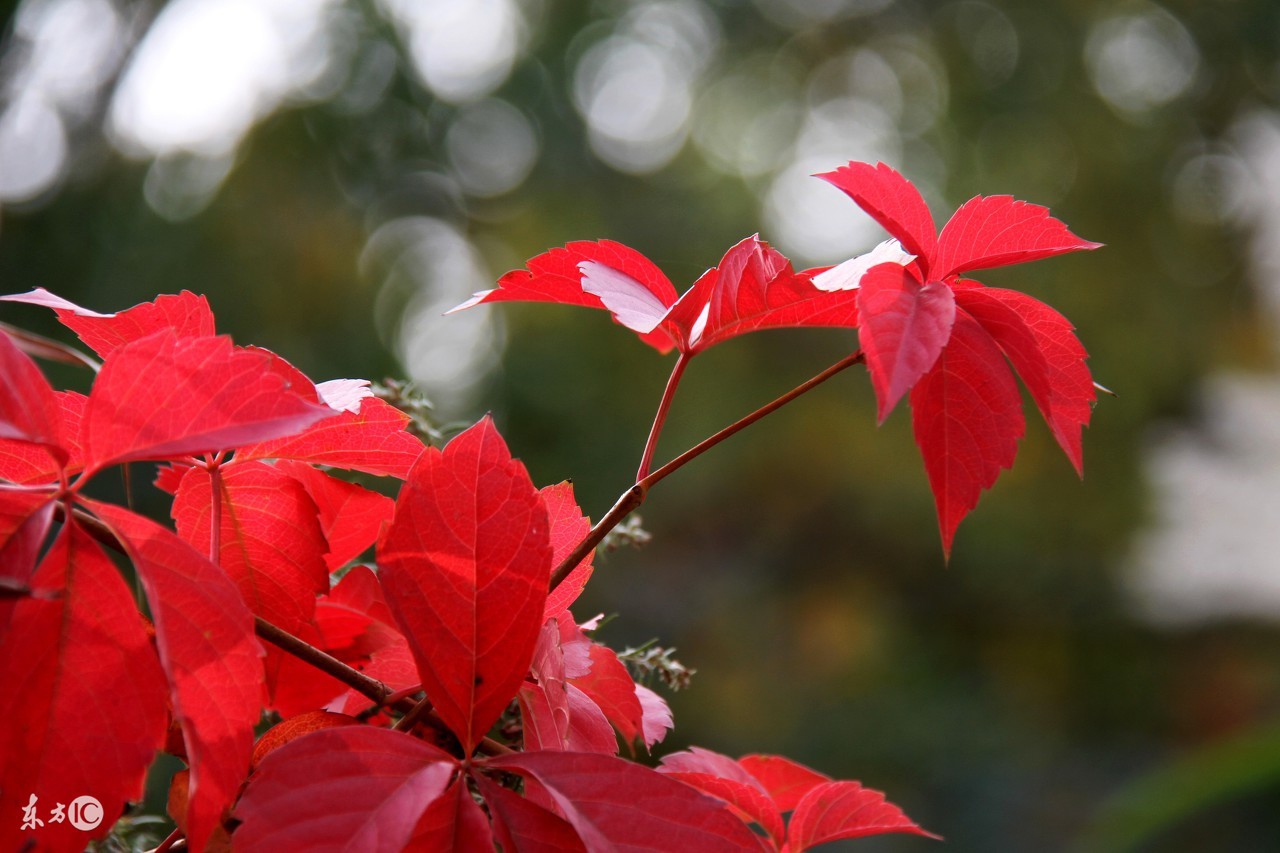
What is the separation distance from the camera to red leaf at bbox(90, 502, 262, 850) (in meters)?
0.18

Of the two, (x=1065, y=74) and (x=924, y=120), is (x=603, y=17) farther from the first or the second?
(x=1065, y=74)

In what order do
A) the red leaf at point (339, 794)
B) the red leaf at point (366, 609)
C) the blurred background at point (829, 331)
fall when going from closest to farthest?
the red leaf at point (339, 794)
the red leaf at point (366, 609)
the blurred background at point (829, 331)

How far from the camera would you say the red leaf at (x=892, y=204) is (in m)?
0.26

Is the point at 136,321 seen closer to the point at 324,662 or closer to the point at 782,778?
the point at 324,662

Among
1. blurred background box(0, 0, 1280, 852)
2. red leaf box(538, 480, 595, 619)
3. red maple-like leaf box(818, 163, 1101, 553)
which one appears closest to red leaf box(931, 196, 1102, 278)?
red maple-like leaf box(818, 163, 1101, 553)

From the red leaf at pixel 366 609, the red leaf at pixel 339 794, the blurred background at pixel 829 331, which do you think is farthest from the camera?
the blurred background at pixel 829 331

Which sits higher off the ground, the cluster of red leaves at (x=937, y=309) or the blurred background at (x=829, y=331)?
the blurred background at (x=829, y=331)

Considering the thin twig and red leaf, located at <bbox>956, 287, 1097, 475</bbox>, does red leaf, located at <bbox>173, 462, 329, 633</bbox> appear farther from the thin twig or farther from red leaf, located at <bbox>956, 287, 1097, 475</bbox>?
red leaf, located at <bbox>956, 287, 1097, 475</bbox>

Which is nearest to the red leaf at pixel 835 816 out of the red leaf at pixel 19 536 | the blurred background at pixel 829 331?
the red leaf at pixel 19 536

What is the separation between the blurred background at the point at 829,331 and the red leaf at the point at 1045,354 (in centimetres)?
211

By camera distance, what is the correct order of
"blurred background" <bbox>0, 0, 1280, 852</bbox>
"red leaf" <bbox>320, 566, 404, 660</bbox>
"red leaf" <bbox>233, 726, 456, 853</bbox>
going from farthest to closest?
"blurred background" <bbox>0, 0, 1280, 852</bbox> < "red leaf" <bbox>320, 566, 404, 660</bbox> < "red leaf" <bbox>233, 726, 456, 853</bbox>

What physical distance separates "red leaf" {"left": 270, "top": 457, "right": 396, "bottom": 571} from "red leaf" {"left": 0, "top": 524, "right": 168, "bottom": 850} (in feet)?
0.31

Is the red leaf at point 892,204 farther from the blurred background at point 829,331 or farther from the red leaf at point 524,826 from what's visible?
the blurred background at point 829,331

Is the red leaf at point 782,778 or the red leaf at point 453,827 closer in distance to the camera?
the red leaf at point 453,827
